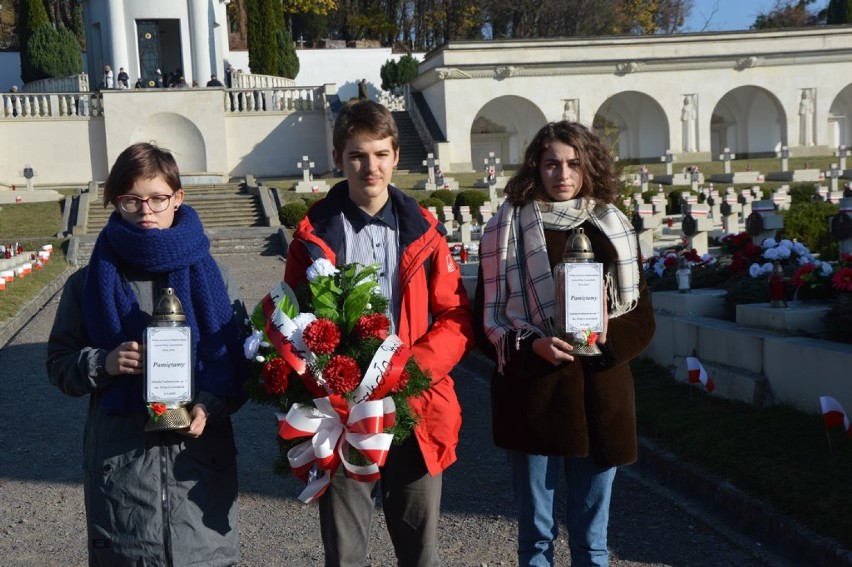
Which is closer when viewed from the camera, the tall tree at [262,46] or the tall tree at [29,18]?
the tall tree at [29,18]

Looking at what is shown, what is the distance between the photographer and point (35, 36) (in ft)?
137

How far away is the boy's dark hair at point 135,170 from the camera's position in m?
3.11

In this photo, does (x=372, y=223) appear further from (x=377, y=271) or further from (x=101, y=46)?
(x=101, y=46)

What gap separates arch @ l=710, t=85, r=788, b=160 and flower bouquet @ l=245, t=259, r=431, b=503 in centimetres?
4259

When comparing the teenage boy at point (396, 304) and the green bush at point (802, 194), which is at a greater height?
the teenage boy at point (396, 304)

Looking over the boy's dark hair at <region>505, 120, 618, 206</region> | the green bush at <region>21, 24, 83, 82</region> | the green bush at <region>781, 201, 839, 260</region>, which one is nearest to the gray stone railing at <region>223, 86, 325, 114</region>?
the green bush at <region>21, 24, 83, 82</region>

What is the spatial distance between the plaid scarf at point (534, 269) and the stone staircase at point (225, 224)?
15312 mm

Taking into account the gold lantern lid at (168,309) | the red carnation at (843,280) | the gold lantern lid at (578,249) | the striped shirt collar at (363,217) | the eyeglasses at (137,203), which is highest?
the eyeglasses at (137,203)

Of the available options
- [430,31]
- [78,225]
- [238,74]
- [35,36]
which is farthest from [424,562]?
[430,31]

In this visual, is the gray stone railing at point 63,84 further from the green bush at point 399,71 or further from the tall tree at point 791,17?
the tall tree at point 791,17

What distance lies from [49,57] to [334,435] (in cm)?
4191

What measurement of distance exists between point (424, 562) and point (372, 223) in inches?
43.9

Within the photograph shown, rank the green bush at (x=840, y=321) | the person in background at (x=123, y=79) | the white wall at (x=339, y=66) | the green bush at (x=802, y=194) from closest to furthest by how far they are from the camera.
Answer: the green bush at (x=840, y=321), the green bush at (x=802, y=194), the person in background at (x=123, y=79), the white wall at (x=339, y=66)

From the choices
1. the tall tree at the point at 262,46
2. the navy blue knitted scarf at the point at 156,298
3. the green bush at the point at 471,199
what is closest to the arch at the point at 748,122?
the tall tree at the point at 262,46
